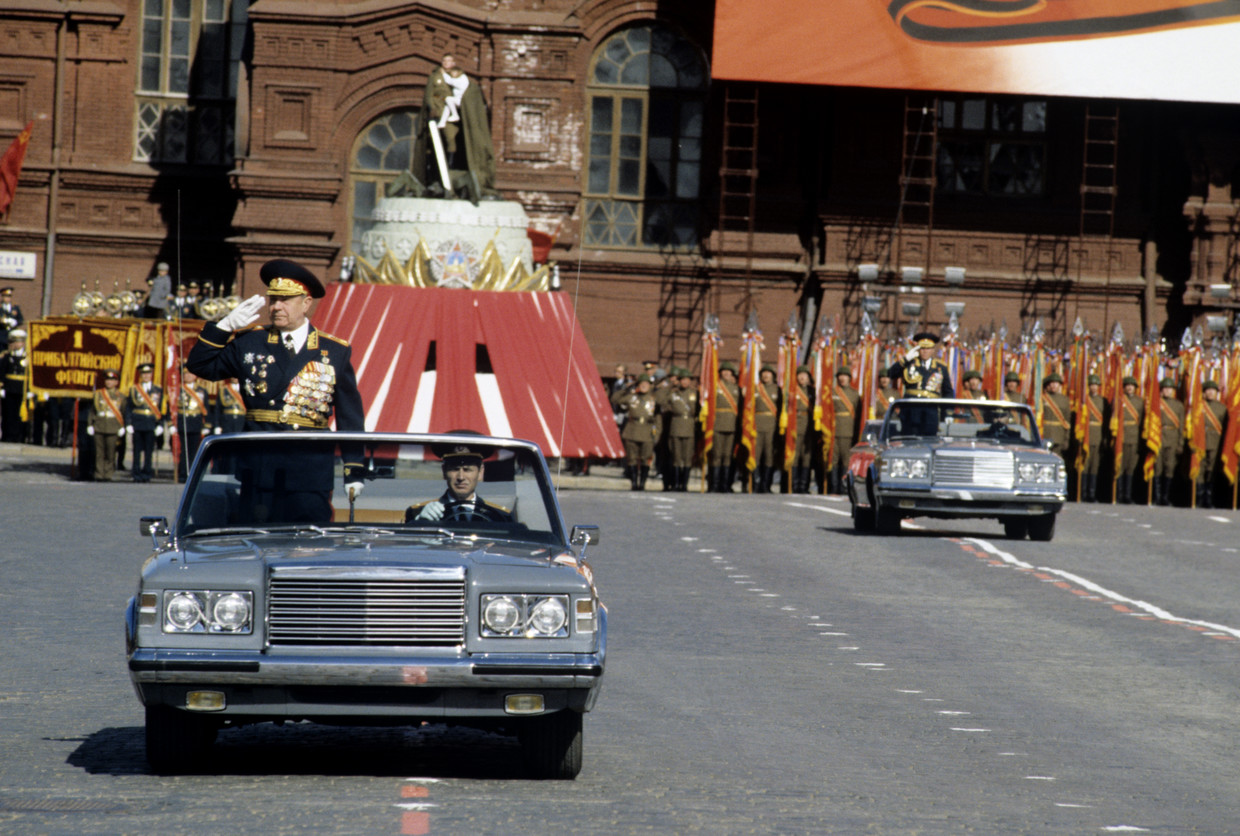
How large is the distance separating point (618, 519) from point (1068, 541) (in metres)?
4.89

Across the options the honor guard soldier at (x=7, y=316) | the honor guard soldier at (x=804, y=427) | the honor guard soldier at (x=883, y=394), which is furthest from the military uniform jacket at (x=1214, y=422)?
the honor guard soldier at (x=7, y=316)

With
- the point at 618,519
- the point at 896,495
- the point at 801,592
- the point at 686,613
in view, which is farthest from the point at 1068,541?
the point at 686,613

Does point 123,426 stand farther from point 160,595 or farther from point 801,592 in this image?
point 160,595

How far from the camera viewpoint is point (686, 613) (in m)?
13.3

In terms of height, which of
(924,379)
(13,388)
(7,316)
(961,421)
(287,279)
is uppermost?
(7,316)

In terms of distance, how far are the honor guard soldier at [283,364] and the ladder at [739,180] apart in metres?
26.6

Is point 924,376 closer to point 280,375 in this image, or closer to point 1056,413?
point 1056,413

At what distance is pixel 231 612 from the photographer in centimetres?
674

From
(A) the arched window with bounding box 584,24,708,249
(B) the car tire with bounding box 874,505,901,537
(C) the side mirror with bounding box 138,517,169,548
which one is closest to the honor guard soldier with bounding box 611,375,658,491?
(A) the arched window with bounding box 584,24,708,249

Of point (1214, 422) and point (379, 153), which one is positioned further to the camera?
point (379, 153)

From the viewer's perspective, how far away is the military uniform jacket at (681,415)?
2839 cm

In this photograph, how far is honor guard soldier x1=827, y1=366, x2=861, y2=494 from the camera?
28328 millimetres

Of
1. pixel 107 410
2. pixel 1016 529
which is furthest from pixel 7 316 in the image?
pixel 1016 529

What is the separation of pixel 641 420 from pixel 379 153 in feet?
32.4
